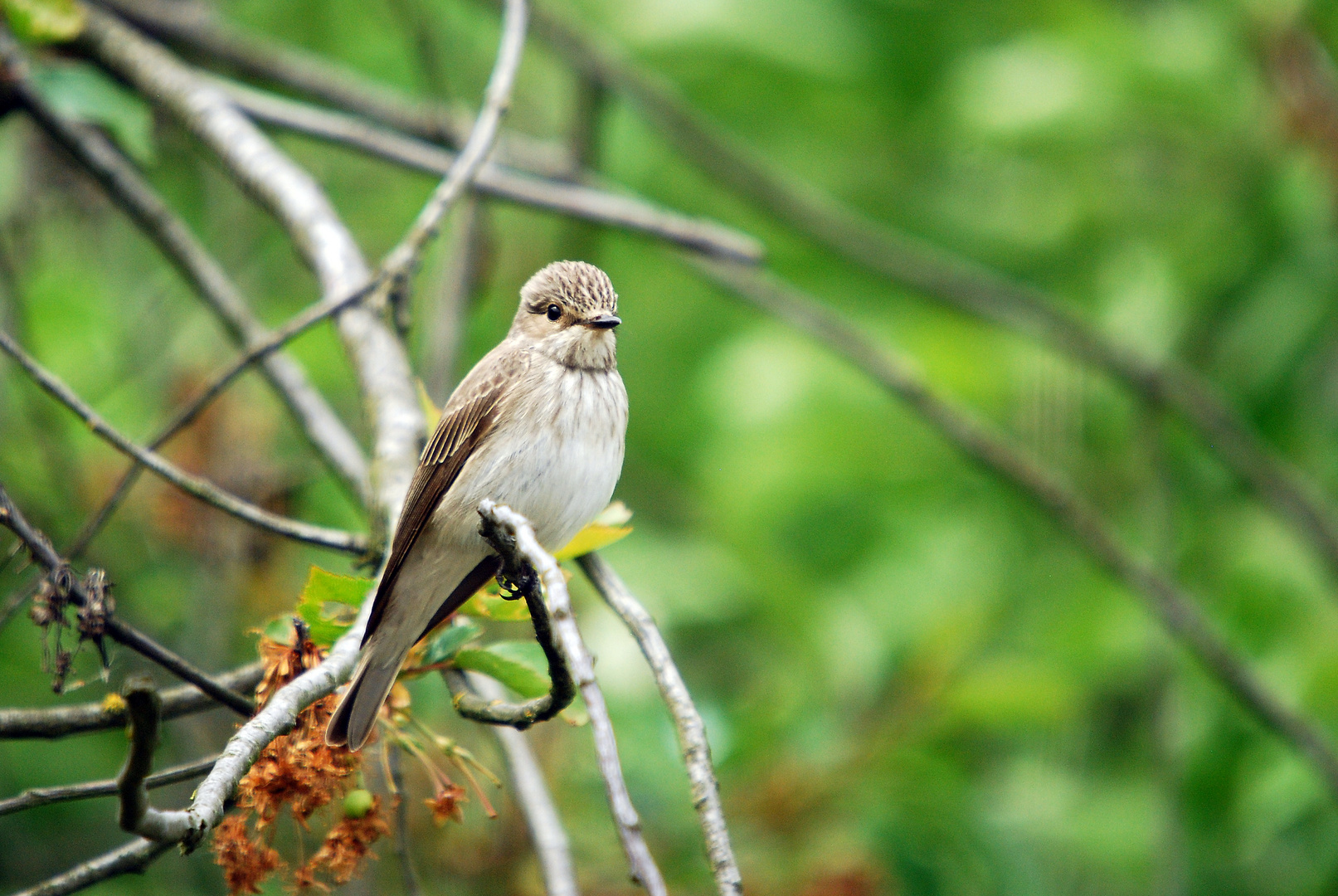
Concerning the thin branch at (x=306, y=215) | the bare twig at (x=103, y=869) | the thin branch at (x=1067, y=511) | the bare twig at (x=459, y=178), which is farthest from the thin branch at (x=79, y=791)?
the thin branch at (x=1067, y=511)

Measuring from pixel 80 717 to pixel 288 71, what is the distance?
3.51 meters

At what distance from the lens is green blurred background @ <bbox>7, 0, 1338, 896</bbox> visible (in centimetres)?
446

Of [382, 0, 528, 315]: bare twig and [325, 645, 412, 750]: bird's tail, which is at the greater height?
[382, 0, 528, 315]: bare twig

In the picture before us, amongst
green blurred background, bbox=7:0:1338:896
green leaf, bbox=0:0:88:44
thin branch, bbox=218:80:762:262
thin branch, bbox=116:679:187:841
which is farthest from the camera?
green blurred background, bbox=7:0:1338:896

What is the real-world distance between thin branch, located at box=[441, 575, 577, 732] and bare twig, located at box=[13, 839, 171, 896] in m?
0.60

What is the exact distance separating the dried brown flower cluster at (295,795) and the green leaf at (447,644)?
25cm

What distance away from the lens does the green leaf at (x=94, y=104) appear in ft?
12.8

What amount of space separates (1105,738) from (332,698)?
4903 mm

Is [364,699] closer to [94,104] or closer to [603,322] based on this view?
[603,322]

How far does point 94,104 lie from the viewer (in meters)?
3.93

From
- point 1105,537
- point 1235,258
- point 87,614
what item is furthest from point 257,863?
point 1235,258

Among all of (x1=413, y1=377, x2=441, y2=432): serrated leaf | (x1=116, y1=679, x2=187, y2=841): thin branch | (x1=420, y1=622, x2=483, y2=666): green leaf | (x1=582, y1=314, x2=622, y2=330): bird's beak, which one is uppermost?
(x1=582, y1=314, x2=622, y2=330): bird's beak

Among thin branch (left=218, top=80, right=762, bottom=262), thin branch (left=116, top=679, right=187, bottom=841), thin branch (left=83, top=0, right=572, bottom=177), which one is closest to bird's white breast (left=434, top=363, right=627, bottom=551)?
thin branch (left=218, top=80, right=762, bottom=262)

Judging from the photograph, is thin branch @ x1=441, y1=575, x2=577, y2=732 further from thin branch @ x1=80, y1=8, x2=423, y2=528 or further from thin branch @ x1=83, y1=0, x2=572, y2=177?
thin branch @ x1=83, y1=0, x2=572, y2=177
